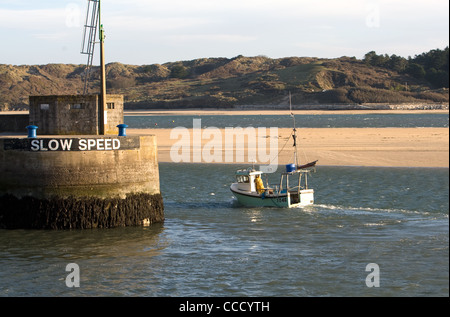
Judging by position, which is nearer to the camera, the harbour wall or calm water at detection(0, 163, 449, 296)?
calm water at detection(0, 163, 449, 296)

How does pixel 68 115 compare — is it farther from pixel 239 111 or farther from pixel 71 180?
pixel 239 111

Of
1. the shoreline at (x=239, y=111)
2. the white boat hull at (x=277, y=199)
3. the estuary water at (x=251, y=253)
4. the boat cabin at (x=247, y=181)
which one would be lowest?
the estuary water at (x=251, y=253)

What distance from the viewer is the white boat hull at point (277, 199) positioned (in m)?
33.1

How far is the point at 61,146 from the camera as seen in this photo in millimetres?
26281

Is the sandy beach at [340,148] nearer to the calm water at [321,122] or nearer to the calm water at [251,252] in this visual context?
the calm water at [251,252]

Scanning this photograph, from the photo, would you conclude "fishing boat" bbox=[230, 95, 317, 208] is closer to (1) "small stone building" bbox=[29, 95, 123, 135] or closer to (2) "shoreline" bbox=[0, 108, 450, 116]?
(1) "small stone building" bbox=[29, 95, 123, 135]

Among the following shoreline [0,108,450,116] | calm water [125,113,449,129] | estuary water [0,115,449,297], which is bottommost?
estuary water [0,115,449,297]

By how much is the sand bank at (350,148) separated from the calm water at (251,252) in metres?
12.6

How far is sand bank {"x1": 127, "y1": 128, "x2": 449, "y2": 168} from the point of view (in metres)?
48.1

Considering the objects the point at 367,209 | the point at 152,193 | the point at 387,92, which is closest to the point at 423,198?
the point at 367,209

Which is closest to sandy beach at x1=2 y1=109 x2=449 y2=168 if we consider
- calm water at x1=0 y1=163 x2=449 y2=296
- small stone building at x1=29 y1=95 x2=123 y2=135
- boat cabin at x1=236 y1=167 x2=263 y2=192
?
calm water at x1=0 y1=163 x2=449 y2=296

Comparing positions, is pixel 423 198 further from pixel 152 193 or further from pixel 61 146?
pixel 61 146

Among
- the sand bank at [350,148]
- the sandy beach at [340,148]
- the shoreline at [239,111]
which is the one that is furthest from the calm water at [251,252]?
the shoreline at [239,111]

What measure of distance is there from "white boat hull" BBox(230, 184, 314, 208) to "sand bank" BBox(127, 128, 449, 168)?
14.3 metres
